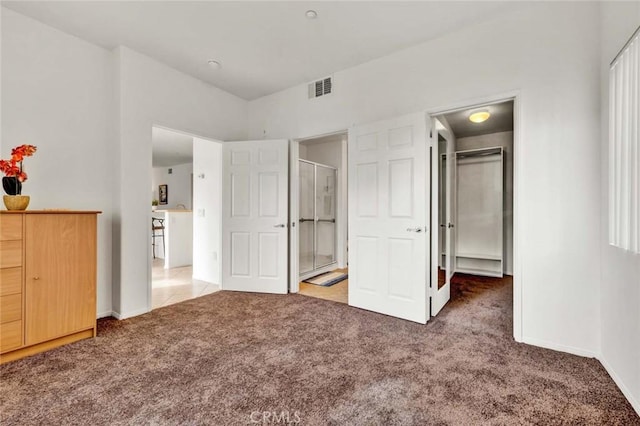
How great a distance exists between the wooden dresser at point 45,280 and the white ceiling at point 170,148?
8.64ft

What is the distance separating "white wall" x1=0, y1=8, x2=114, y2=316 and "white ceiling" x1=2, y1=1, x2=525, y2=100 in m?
0.18

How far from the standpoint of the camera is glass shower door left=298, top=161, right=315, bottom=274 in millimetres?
4555

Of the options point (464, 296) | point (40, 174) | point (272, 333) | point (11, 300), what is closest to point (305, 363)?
point (272, 333)

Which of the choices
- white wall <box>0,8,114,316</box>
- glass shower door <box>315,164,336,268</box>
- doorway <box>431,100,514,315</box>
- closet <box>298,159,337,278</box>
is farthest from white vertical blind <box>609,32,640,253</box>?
white wall <box>0,8,114,316</box>

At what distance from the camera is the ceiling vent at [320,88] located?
11.3 feet

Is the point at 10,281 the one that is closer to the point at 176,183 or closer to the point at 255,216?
the point at 255,216

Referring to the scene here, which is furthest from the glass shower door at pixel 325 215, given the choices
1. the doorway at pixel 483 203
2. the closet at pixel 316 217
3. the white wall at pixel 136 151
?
the white wall at pixel 136 151

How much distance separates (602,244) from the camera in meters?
2.00

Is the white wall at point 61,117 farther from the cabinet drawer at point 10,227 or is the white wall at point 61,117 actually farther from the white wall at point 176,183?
the white wall at point 176,183

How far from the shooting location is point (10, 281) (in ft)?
6.47

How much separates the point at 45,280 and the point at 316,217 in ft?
11.3

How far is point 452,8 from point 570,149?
145 cm

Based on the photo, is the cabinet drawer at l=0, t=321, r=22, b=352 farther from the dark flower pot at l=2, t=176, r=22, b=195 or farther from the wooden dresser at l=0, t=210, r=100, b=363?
the dark flower pot at l=2, t=176, r=22, b=195

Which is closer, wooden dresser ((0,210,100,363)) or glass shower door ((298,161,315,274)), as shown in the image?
wooden dresser ((0,210,100,363))
